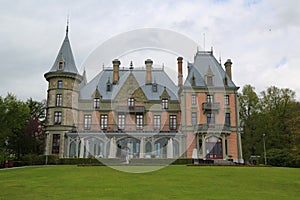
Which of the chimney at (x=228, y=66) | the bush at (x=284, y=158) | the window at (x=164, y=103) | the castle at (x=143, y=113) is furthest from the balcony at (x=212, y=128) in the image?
the chimney at (x=228, y=66)

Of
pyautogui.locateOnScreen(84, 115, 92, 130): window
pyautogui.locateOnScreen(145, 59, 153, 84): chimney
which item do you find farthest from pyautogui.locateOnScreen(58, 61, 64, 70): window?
pyautogui.locateOnScreen(145, 59, 153, 84): chimney

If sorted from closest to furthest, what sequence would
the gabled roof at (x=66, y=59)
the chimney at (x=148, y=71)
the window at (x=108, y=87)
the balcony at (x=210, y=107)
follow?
the balcony at (x=210, y=107) < the gabled roof at (x=66, y=59) < the window at (x=108, y=87) < the chimney at (x=148, y=71)

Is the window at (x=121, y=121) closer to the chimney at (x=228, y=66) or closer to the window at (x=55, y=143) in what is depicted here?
the window at (x=55, y=143)

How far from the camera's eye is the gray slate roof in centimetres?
3941

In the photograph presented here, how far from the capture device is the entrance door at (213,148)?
3519 centimetres

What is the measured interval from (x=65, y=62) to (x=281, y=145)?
28405 millimetres

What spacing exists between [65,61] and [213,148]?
19.9 meters

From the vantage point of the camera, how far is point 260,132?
4200cm

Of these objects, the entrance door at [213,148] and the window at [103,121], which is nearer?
the entrance door at [213,148]

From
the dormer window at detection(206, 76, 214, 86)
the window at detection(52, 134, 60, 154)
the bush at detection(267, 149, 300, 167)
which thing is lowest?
the bush at detection(267, 149, 300, 167)

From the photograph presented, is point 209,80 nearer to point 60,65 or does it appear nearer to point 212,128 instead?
point 212,128

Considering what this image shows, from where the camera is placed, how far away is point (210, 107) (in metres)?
36.8

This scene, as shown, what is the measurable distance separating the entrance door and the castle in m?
0.11

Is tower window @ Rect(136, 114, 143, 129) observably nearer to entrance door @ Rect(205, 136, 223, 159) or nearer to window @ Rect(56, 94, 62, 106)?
entrance door @ Rect(205, 136, 223, 159)
